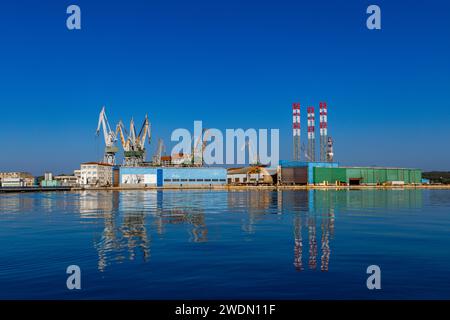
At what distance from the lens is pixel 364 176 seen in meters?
158

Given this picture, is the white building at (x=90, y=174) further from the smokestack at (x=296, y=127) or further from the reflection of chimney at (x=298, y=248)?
the reflection of chimney at (x=298, y=248)

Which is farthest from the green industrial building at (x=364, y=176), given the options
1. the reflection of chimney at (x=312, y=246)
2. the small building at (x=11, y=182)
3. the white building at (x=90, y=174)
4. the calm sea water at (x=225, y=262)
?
the calm sea water at (x=225, y=262)

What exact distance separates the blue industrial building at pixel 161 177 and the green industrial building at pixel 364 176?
39.3 meters

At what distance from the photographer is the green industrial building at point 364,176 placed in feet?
492

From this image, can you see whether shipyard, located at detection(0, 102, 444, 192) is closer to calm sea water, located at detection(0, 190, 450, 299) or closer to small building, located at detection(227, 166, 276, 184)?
small building, located at detection(227, 166, 276, 184)

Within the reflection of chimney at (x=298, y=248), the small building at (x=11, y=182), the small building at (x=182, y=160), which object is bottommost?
the reflection of chimney at (x=298, y=248)

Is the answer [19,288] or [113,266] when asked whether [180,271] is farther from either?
[19,288]

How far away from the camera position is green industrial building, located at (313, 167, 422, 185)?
150 meters

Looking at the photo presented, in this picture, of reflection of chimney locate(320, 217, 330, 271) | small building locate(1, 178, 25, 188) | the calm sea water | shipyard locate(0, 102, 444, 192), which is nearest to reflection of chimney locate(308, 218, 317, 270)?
the calm sea water

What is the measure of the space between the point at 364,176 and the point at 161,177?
240ft

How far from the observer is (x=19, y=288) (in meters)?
11.2

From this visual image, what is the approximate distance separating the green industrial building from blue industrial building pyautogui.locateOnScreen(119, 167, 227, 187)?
39.3 m

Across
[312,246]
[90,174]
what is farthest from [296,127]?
[312,246]
